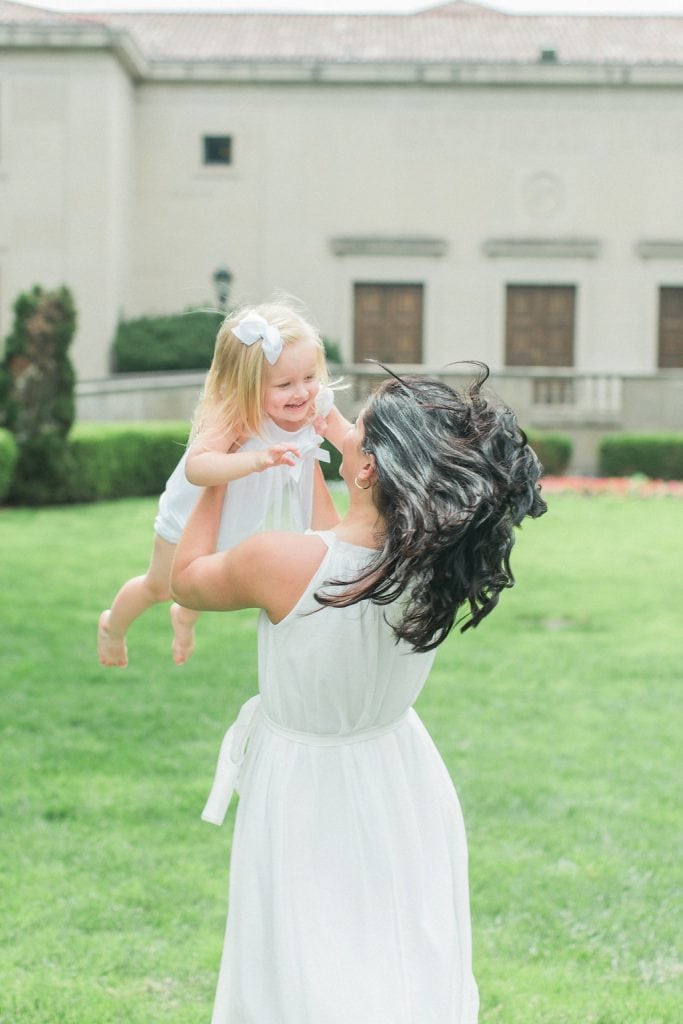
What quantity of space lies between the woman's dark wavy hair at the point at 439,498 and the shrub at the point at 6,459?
12.4m

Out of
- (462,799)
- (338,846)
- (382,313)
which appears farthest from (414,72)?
(338,846)

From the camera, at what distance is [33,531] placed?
1267 cm

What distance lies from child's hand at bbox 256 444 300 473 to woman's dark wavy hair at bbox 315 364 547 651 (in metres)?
0.14

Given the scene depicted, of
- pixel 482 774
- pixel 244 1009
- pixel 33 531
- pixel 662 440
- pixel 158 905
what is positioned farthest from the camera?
pixel 662 440

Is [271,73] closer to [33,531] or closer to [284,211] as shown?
[284,211]

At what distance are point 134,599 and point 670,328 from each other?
25.1 meters

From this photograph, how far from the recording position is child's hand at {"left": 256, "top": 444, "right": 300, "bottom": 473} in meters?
2.34

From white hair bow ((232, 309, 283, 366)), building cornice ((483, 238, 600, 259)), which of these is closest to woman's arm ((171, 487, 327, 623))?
white hair bow ((232, 309, 283, 366))

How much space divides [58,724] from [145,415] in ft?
47.5

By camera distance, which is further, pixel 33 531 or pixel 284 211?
pixel 284 211

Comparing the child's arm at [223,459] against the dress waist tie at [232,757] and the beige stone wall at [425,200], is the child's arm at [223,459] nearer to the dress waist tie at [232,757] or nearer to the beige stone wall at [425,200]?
the dress waist tie at [232,757]

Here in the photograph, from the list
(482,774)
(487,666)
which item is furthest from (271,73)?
(482,774)

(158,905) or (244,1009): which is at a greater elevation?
(244,1009)

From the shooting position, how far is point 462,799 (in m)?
5.12
